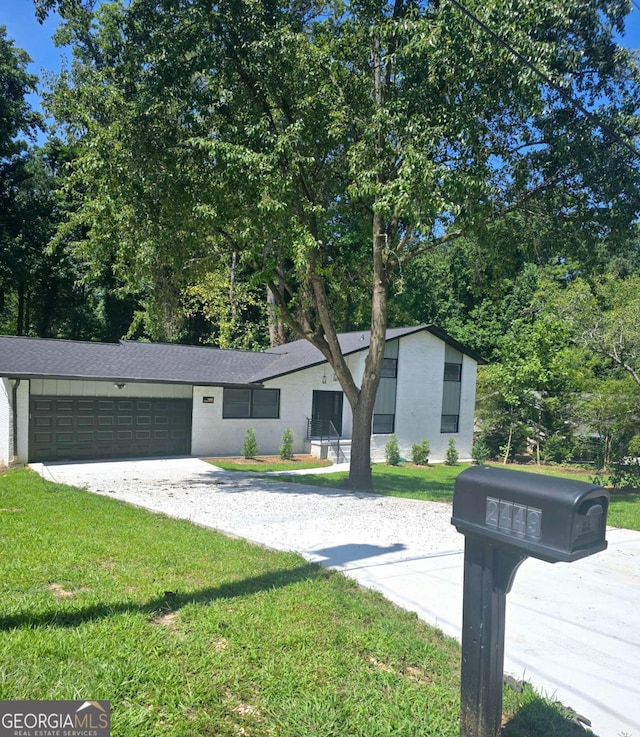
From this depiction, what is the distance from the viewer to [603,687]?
376 centimetres

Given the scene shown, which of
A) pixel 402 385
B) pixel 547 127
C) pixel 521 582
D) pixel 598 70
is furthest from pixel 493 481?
pixel 402 385

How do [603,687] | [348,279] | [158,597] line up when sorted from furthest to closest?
[348,279] < [158,597] < [603,687]

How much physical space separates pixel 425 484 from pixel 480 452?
30.7 feet

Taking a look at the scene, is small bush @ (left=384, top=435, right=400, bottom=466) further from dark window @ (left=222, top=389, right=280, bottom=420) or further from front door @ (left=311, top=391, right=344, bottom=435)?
dark window @ (left=222, top=389, right=280, bottom=420)

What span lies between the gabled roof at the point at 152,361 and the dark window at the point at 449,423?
297cm

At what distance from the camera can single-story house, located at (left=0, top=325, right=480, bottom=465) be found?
53.2ft

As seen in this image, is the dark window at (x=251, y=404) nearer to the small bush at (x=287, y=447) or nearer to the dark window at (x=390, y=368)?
the small bush at (x=287, y=447)

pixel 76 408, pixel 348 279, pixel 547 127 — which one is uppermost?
pixel 547 127

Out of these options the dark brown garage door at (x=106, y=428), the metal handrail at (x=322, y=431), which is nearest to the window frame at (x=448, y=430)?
the metal handrail at (x=322, y=431)

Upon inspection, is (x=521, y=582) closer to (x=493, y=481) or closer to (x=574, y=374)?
(x=493, y=481)

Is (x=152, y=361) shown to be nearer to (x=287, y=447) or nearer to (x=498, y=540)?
(x=287, y=447)

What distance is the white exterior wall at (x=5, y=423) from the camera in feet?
50.8

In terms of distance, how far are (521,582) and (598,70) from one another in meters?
10.5

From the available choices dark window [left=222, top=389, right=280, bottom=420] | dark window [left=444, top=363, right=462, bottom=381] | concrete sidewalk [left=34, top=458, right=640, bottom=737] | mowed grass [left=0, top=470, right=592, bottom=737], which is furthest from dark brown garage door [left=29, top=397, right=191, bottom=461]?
mowed grass [left=0, top=470, right=592, bottom=737]
